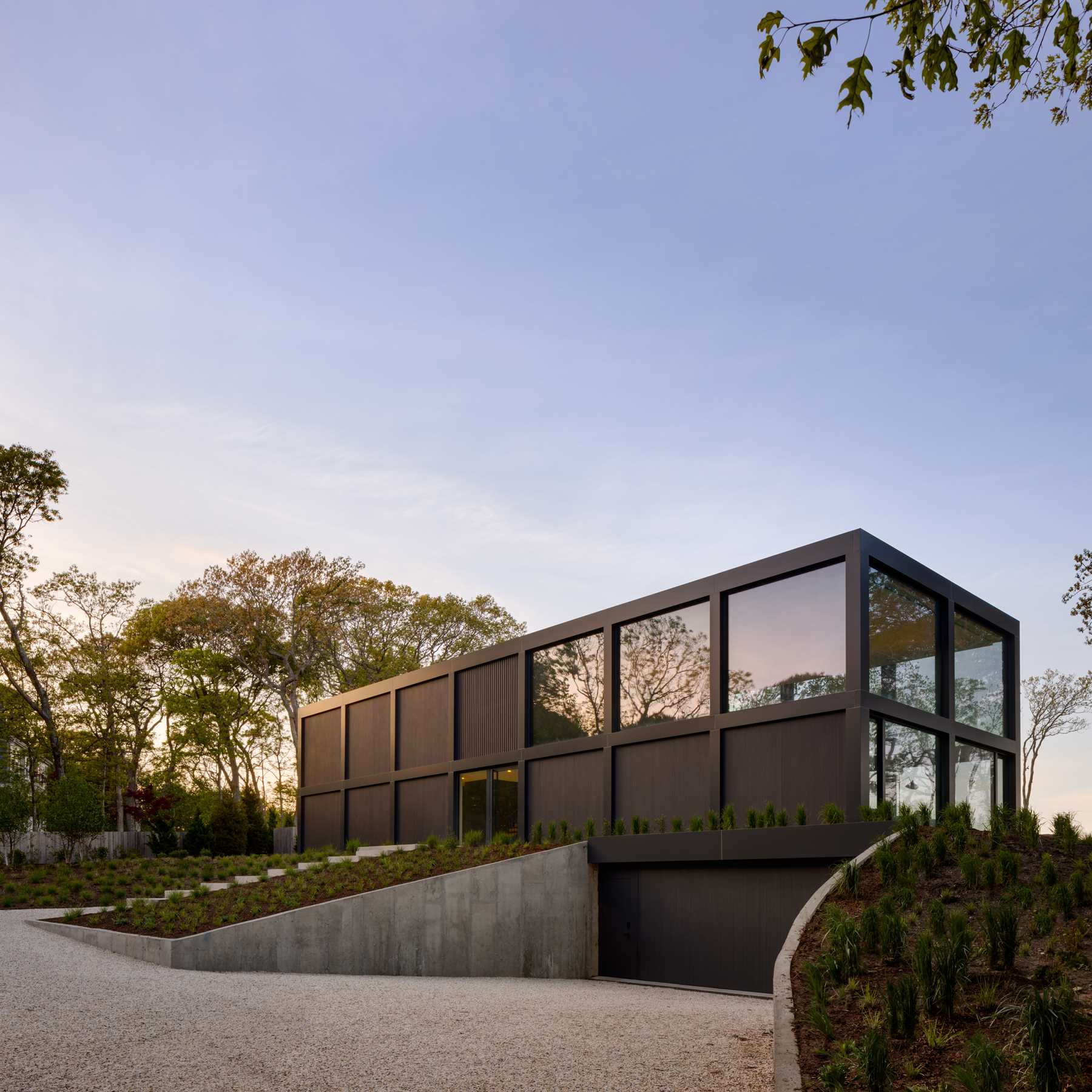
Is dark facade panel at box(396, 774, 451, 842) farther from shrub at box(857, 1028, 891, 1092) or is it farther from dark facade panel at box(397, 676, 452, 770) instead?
shrub at box(857, 1028, 891, 1092)

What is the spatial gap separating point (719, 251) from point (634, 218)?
1900 millimetres

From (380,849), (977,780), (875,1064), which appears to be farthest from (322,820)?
(875,1064)

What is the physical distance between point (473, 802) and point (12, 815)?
14.0 metres

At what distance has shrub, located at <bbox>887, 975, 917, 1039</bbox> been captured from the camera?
5.96 metres

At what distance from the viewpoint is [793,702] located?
51.0 feet

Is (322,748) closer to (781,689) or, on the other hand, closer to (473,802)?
(473,802)

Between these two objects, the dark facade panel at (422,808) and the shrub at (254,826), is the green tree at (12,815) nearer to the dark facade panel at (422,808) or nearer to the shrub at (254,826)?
the shrub at (254,826)

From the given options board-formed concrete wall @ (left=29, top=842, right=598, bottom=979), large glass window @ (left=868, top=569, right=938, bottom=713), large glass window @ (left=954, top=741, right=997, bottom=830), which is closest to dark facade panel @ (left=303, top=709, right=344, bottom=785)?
board-formed concrete wall @ (left=29, top=842, right=598, bottom=979)

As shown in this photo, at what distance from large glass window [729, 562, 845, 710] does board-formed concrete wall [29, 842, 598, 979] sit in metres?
4.08

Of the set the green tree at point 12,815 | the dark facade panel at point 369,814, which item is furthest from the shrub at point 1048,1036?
the green tree at point 12,815

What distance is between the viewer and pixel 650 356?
22.9 metres

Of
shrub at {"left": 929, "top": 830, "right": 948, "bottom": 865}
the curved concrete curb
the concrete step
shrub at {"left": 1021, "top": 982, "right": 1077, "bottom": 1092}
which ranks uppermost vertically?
shrub at {"left": 929, "top": 830, "right": 948, "bottom": 865}

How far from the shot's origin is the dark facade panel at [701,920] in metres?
14.0

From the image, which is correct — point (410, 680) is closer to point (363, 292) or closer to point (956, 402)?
point (363, 292)
